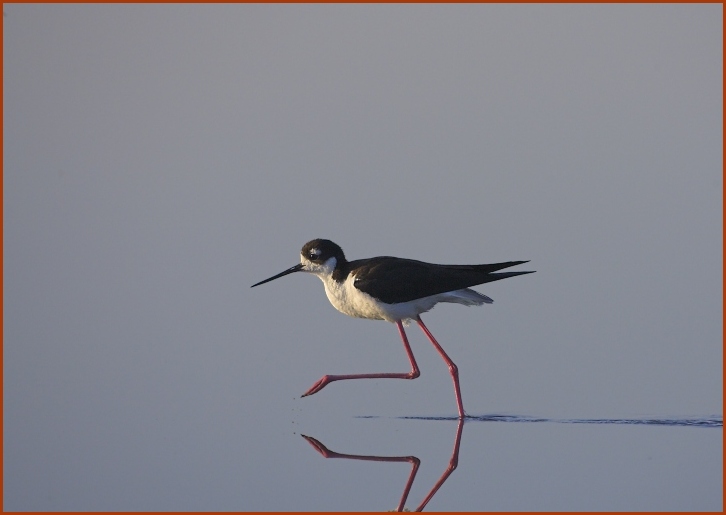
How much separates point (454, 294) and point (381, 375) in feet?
2.59

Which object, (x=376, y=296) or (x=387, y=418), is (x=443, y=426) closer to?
(x=387, y=418)

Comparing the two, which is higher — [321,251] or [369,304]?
[321,251]

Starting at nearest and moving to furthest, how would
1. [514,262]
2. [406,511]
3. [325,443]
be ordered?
[406,511] < [325,443] < [514,262]

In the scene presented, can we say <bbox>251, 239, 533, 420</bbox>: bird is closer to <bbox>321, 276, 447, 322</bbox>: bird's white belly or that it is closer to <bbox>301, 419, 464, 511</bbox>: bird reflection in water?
<bbox>321, 276, 447, 322</bbox>: bird's white belly

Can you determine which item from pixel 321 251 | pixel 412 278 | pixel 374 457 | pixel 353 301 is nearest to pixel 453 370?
pixel 412 278

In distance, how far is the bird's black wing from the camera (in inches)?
383

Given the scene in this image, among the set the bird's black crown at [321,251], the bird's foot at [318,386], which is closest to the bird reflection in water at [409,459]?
the bird's foot at [318,386]

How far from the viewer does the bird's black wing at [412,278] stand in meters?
9.73

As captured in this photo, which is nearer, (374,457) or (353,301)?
(374,457)

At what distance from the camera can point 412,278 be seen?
9789 millimetres

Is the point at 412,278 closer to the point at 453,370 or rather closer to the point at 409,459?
the point at 453,370

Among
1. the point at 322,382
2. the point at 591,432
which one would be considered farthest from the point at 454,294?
the point at 591,432

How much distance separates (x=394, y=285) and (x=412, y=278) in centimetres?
15

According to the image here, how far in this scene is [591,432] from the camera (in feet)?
27.8
